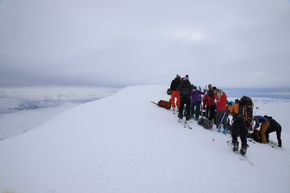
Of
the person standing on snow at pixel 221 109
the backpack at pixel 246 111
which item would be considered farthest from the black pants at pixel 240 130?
the person standing on snow at pixel 221 109

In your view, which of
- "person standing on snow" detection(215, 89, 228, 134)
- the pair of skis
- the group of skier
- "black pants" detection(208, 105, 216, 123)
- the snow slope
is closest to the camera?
the snow slope

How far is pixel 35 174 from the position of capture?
5734 millimetres

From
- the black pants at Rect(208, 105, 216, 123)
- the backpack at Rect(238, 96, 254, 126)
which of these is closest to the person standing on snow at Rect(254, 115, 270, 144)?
the black pants at Rect(208, 105, 216, 123)

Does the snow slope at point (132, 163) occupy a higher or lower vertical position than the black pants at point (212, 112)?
lower

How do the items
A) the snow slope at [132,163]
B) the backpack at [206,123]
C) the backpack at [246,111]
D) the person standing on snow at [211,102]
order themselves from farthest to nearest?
the person standing on snow at [211,102]
the backpack at [206,123]
the backpack at [246,111]
the snow slope at [132,163]

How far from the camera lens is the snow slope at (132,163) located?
5.28 m

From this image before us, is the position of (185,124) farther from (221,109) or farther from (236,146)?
(236,146)

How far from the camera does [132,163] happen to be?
253 inches

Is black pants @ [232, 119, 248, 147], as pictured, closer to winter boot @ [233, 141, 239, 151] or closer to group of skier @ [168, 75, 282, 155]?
winter boot @ [233, 141, 239, 151]

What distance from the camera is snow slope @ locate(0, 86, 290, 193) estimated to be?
5281 mm

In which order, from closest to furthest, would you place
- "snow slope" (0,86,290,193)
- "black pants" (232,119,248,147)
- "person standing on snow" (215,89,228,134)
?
"snow slope" (0,86,290,193)
"black pants" (232,119,248,147)
"person standing on snow" (215,89,228,134)

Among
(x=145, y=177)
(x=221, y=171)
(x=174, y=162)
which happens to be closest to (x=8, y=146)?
(x=145, y=177)

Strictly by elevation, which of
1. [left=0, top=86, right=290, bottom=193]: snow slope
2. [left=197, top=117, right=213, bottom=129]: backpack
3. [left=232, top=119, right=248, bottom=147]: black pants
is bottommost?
[left=0, top=86, right=290, bottom=193]: snow slope

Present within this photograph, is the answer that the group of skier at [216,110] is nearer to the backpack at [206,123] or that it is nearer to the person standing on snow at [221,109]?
the person standing on snow at [221,109]
